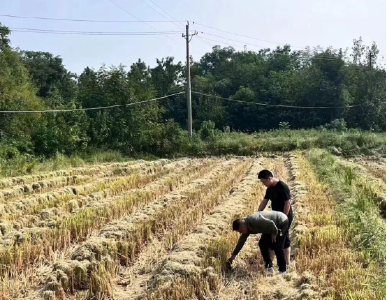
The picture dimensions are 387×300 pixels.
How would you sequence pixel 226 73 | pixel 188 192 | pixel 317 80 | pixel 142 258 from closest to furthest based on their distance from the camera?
pixel 142 258
pixel 188 192
pixel 317 80
pixel 226 73

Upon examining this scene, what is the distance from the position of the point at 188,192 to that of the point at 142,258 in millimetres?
4675

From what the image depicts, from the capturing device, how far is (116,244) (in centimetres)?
643

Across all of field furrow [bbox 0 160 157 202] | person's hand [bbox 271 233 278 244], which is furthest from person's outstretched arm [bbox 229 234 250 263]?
field furrow [bbox 0 160 157 202]

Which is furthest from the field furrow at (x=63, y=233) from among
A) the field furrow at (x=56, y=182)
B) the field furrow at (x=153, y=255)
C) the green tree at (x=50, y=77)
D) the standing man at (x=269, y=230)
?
the green tree at (x=50, y=77)

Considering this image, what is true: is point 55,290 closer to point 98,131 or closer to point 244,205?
point 244,205

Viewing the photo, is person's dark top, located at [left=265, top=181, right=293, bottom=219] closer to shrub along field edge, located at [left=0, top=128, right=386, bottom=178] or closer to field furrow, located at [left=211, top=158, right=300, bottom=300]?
field furrow, located at [left=211, top=158, right=300, bottom=300]

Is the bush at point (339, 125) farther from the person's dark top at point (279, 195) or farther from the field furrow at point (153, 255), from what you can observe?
the person's dark top at point (279, 195)

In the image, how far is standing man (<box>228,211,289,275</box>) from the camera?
5278mm

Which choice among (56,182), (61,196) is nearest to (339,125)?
(56,182)

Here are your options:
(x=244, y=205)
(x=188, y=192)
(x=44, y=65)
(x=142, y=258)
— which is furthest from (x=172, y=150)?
(x=44, y=65)

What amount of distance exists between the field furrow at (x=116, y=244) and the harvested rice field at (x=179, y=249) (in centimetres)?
2

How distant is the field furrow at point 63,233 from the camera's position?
5977mm

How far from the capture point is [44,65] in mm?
44656

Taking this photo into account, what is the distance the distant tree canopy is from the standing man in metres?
5.01
